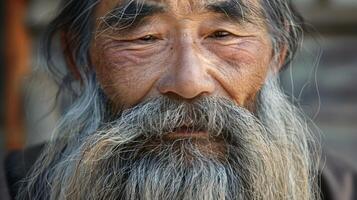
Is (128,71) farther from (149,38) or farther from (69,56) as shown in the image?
(69,56)

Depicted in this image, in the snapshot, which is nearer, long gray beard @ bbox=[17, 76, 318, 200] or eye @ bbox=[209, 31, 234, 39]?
long gray beard @ bbox=[17, 76, 318, 200]

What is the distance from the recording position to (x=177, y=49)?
7.80ft

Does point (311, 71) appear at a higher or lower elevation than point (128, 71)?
lower

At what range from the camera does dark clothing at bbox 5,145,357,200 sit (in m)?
2.81

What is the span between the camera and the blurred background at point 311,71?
4.55 meters

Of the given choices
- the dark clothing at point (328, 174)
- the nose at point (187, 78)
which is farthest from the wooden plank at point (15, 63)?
the nose at point (187, 78)

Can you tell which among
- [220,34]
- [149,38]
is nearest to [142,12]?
[149,38]

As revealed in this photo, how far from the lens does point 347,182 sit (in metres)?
3.06

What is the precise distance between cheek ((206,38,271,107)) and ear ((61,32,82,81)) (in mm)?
595

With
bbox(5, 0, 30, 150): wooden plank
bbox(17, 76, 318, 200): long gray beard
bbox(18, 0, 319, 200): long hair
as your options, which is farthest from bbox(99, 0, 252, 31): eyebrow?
bbox(5, 0, 30, 150): wooden plank

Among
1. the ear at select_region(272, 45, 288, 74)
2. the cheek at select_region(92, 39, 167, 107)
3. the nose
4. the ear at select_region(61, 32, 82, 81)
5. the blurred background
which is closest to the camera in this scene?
the nose

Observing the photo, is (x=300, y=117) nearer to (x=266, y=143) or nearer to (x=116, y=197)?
(x=266, y=143)

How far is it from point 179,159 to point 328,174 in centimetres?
92

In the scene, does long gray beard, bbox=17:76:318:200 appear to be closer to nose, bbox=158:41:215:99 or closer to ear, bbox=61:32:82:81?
nose, bbox=158:41:215:99
